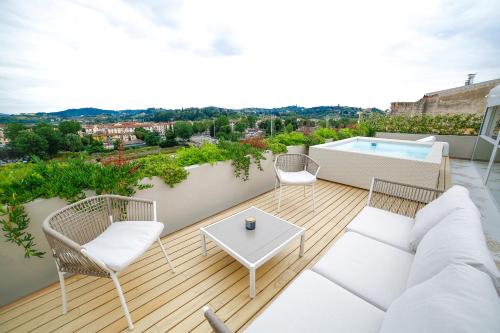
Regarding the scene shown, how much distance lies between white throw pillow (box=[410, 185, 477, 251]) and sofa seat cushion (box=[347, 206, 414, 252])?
163 millimetres

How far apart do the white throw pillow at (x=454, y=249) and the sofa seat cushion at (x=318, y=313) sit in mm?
292

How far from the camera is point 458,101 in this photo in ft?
33.4

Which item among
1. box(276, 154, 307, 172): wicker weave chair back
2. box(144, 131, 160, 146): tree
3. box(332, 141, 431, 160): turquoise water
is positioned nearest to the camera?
box(144, 131, 160, 146): tree

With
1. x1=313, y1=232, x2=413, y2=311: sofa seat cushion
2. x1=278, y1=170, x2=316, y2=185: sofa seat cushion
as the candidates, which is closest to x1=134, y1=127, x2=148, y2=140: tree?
x1=278, y1=170, x2=316, y2=185: sofa seat cushion

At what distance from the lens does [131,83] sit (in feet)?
21.0

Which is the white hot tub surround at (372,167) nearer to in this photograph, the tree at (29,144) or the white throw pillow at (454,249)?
the white throw pillow at (454,249)

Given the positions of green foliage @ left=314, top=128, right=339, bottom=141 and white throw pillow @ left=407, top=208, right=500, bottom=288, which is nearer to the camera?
white throw pillow @ left=407, top=208, right=500, bottom=288

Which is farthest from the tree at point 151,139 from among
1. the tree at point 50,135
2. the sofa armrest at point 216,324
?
the sofa armrest at point 216,324

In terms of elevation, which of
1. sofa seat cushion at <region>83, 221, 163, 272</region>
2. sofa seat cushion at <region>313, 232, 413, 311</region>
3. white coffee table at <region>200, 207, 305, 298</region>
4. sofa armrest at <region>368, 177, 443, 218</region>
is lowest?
sofa armrest at <region>368, 177, 443, 218</region>

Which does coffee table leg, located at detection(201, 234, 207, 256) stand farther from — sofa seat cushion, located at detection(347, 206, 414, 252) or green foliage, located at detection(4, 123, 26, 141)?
green foliage, located at detection(4, 123, 26, 141)

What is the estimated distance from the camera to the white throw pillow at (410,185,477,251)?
1.37 metres

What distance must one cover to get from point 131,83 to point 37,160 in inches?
215

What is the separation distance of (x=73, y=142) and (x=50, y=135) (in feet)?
0.85

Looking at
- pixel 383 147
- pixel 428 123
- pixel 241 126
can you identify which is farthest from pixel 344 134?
pixel 428 123
